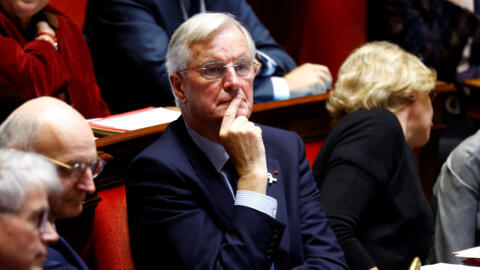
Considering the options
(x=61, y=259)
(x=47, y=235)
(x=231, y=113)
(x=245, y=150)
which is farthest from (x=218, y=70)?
(x=47, y=235)

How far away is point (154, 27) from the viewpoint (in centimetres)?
285

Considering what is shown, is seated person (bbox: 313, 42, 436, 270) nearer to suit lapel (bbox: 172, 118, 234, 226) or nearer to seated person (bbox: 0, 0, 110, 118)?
suit lapel (bbox: 172, 118, 234, 226)

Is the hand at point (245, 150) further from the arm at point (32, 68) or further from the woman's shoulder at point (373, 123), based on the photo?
the arm at point (32, 68)

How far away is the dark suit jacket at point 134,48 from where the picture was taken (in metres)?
2.82

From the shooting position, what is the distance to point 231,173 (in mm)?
1746

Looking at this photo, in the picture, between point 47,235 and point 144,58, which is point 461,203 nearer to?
point 144,58

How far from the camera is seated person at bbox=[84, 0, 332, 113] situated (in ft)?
9.28

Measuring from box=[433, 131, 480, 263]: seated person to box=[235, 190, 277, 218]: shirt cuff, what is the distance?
98cm

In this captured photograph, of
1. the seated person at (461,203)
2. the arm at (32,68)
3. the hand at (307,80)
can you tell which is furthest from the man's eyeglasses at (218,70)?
the hand at (307,80)

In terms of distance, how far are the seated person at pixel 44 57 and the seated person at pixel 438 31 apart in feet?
6.64

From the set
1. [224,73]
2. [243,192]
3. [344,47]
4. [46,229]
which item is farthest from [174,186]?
[344,47]

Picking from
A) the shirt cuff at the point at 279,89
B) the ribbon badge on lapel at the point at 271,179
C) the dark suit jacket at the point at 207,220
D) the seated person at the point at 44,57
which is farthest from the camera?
the shirt cuff at the point at 279,89

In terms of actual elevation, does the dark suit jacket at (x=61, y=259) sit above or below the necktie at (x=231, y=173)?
above

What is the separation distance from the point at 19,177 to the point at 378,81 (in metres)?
1.69
